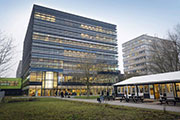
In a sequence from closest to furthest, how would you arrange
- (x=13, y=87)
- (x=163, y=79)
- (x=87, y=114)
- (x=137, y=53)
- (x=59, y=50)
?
(x=87, y=114) → (x=163, y=79) → (x=59, y=50) → (x=13, y=87) → (x=137, y=53)

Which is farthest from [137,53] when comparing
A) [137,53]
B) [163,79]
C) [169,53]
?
[163,79]

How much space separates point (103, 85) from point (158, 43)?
138 ft

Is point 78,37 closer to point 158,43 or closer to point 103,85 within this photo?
point 103,85

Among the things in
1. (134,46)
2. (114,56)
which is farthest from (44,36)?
(134,46)

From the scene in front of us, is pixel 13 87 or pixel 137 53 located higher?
pixel 137 53

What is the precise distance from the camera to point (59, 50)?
2574 inches

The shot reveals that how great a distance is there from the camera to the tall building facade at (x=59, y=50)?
189 feet

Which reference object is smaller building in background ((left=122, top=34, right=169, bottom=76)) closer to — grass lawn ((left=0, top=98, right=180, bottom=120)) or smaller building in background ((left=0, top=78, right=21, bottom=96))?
smaller building in background ((left=0, top=78, right=21, bottom=96))

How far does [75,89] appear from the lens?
212 feet

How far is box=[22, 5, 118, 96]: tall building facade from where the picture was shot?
189 feet

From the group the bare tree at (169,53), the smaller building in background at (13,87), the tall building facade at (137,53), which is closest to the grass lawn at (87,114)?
the bare tree at (169,53)

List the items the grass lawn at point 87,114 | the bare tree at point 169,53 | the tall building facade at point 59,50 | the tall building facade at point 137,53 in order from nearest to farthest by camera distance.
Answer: the grass lawn at point 87,114 → the bare tree at point 169,53 → the tall building facade at point 59,50 → the tall building facade at point 137,53

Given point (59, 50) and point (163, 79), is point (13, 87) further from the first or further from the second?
point (163, 79)

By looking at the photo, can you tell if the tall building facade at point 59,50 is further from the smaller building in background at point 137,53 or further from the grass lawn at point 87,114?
the grass lawn at point 87,114
